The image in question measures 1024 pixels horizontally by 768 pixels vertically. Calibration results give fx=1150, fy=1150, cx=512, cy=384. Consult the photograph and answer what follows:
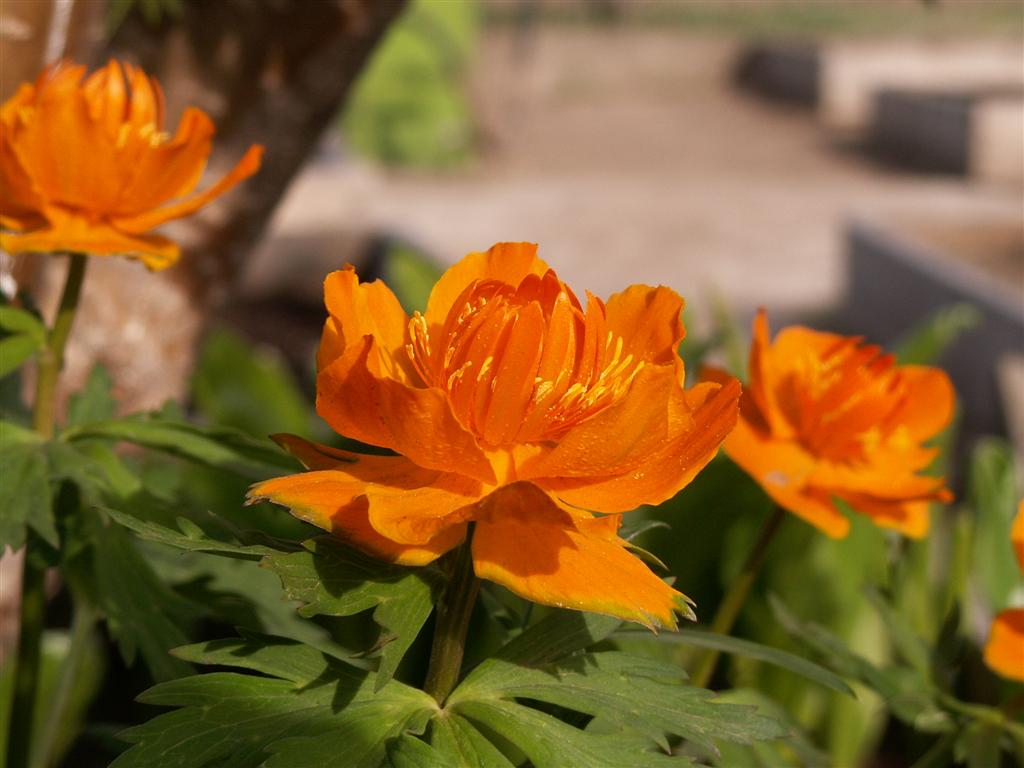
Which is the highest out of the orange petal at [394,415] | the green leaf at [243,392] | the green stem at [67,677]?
the orange petal at [394,415]

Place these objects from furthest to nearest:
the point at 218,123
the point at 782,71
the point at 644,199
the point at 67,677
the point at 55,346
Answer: the point at 782,71 → the point at 644,199 → the point at 218,123 → the point at 67,677 → the point at 55,346

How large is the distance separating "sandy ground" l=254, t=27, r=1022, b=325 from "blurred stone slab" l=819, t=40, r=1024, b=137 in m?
0.37

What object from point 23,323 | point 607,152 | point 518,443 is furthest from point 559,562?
point 607,152

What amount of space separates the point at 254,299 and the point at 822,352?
338 cm

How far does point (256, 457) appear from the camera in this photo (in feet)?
2.14

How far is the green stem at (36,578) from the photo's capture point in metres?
0.64

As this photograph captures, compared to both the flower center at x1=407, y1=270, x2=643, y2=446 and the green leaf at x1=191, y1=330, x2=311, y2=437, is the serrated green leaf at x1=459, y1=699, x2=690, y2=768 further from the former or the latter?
the green leaf at x1=191, y1=330, x2=311, y2=437

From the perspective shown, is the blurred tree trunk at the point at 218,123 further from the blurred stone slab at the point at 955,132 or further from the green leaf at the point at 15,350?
the blurred stone slab at the point at 955,132

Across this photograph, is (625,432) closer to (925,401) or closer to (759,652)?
(759,652)

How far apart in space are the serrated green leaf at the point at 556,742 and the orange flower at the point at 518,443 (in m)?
0.08

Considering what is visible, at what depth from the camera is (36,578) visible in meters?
0.66

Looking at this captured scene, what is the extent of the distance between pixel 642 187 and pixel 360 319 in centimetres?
761

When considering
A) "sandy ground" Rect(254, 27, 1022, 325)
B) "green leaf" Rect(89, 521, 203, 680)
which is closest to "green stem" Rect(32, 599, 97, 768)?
"green leaf" Rect(89, 521, 203, 680)

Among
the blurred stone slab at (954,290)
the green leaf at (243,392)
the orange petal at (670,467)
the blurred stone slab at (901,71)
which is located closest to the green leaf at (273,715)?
the orange petal at (670,467)
